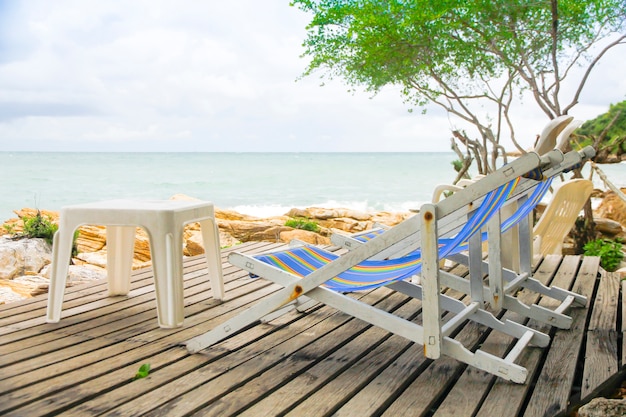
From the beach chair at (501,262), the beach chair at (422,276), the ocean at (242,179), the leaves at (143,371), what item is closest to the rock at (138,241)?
the beach chair at (501,262)

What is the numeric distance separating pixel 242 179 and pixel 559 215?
28.7 metres

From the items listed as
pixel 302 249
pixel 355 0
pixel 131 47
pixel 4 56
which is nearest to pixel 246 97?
pixel 131 47

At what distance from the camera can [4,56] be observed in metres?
39.3

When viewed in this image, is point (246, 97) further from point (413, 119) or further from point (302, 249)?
point (302, 249)

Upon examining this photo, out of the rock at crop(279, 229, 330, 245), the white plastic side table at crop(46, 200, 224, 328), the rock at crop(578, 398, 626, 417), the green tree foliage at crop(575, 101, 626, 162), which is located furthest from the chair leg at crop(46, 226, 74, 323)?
the green tree foliage at crop(575, 101, 626, 162)

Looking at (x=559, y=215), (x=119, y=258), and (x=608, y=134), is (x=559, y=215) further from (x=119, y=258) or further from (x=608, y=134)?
(x=608, y=134)

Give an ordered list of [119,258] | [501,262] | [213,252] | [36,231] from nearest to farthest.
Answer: [501,262] → [213,252] → [119,258] → [36,231]

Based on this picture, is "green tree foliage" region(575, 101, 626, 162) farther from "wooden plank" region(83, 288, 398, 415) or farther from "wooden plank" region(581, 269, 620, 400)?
"wooden plank" region(83, 288, 398, 415)

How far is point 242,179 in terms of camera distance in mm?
33000

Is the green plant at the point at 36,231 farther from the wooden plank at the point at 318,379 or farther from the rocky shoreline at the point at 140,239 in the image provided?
the wooden plank at the point at 318,379

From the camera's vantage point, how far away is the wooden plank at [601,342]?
223 centimetres

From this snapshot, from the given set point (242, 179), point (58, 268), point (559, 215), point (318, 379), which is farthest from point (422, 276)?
point (242, 179)

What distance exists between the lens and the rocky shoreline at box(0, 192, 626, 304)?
546 cm

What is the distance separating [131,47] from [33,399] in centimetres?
3988
